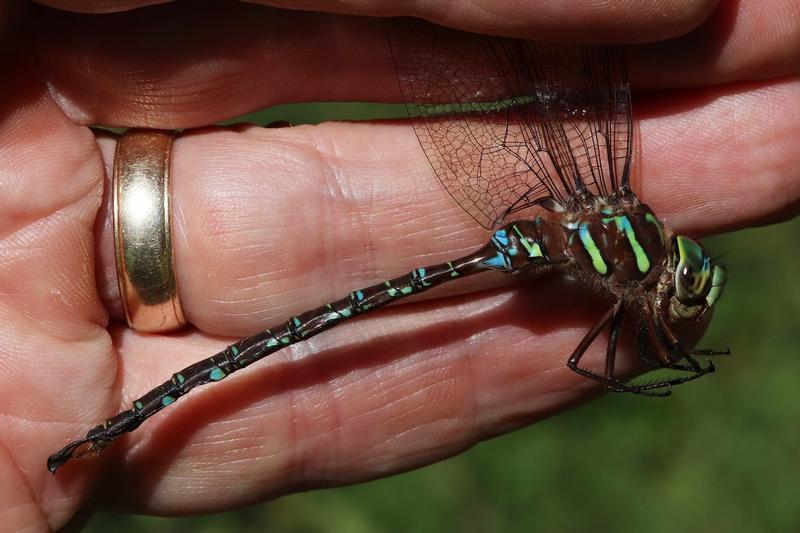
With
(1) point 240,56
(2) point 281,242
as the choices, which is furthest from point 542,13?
(2) point 281,242

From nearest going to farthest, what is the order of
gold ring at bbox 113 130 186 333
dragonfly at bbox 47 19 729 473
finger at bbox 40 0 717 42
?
1. finger at bbox 40 0 717 42
2. gold ring at bbox 113 130 186 333
3. dragonfly at bbox 47 19 729 473

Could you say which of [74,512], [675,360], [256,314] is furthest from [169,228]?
[675,360]

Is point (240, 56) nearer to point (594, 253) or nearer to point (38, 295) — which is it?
point (38, 295)

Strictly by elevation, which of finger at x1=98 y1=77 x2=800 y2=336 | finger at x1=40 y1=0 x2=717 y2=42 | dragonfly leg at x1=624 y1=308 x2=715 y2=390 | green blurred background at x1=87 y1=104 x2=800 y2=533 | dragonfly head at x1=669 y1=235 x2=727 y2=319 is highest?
finger at x1=40 y1=0 x2=717 y2=42

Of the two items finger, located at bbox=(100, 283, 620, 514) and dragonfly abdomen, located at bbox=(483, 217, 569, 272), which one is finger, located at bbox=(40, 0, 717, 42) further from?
finger, located at bbox=(100, 283, 620, 514)

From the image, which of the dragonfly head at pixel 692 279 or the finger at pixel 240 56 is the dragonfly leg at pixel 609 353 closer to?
the dragonfly head at pixel 692 279

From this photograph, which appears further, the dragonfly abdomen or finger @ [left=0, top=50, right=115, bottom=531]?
the dragonfly abdomen

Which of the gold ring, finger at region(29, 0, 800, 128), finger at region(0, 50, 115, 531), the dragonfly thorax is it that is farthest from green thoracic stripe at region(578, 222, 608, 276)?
finger at region(0, 50, 115, 531)

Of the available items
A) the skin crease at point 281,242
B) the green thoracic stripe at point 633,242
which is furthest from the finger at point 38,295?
the green thoracic stripe at point 633,242
